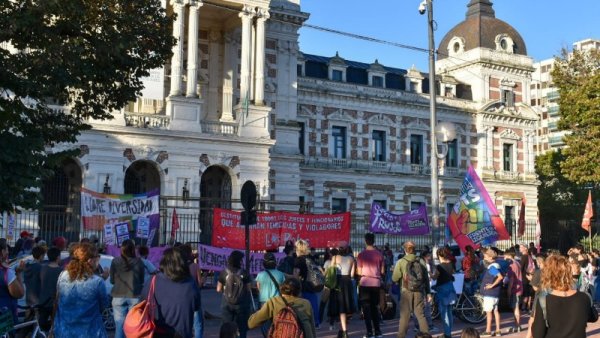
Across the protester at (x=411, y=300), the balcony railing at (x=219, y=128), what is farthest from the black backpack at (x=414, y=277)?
the balcony railing at (x=219, y=128)

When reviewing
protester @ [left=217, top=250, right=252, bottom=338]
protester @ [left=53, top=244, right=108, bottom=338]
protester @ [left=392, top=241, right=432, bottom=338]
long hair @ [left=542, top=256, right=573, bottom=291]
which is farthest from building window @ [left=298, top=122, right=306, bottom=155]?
long hair @ [left=542, top=256, right=573, bottom=291]

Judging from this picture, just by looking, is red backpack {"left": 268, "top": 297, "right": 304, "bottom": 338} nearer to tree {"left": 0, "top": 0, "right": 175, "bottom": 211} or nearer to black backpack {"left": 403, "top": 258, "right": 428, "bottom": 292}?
black backpack {"left": 403, "top": 258, "right": 428, "bottom": 292}

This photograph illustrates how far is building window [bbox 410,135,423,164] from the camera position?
45.1 m

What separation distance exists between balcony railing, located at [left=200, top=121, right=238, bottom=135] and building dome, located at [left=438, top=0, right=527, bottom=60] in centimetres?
1913

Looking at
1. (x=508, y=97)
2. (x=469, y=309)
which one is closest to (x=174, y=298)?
(x=469, y=309)

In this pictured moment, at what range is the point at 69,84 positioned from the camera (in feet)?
46.0

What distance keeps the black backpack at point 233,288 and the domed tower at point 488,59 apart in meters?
37.0

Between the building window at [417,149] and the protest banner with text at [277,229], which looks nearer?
the protest banner with text at [277,229]

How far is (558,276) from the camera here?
7.66 m

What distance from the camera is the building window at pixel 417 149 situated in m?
45.1

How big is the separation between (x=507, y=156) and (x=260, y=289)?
1542 inches

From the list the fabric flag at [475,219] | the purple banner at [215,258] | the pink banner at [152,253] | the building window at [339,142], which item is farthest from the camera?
the building window at [339,142]

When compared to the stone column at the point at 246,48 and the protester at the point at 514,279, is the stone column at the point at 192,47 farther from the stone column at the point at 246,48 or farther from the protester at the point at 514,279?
the protester at the point at 514,279

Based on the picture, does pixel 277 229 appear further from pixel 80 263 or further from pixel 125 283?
pixel 80 263
